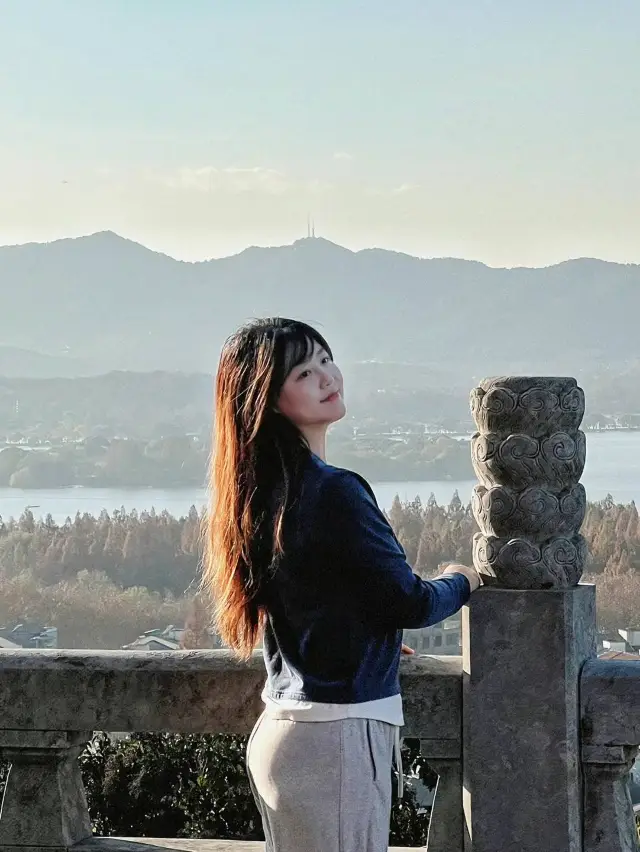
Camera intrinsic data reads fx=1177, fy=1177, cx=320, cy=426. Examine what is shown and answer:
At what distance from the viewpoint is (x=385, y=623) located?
102 inches

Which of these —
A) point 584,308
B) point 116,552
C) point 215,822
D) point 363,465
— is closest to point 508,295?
point 584,308

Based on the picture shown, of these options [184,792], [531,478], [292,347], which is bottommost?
[184,792]

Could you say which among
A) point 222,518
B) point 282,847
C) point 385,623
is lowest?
point 282,847

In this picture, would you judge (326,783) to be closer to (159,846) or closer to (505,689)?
(505,689)

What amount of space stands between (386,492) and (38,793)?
3301cm

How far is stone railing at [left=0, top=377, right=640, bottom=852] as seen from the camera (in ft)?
9.37

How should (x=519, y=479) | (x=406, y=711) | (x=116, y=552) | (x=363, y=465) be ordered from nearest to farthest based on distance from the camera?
(x=519, y=479), (x=406, y=711), (x=363, y=465), (x=116, y=552)

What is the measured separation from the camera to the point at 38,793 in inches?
127

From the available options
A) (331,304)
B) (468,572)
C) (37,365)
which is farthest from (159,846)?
(37,365)

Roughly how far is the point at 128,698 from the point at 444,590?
3.28 ft

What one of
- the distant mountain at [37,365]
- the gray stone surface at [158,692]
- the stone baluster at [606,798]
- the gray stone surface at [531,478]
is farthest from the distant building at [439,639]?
Result: the distant mountain at [37,365]

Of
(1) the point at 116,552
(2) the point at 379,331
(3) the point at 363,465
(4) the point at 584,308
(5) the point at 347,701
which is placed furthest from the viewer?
(2) the point at 379,331

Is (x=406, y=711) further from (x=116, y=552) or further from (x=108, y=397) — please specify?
(x=108, y=397)

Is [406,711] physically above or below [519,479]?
below
